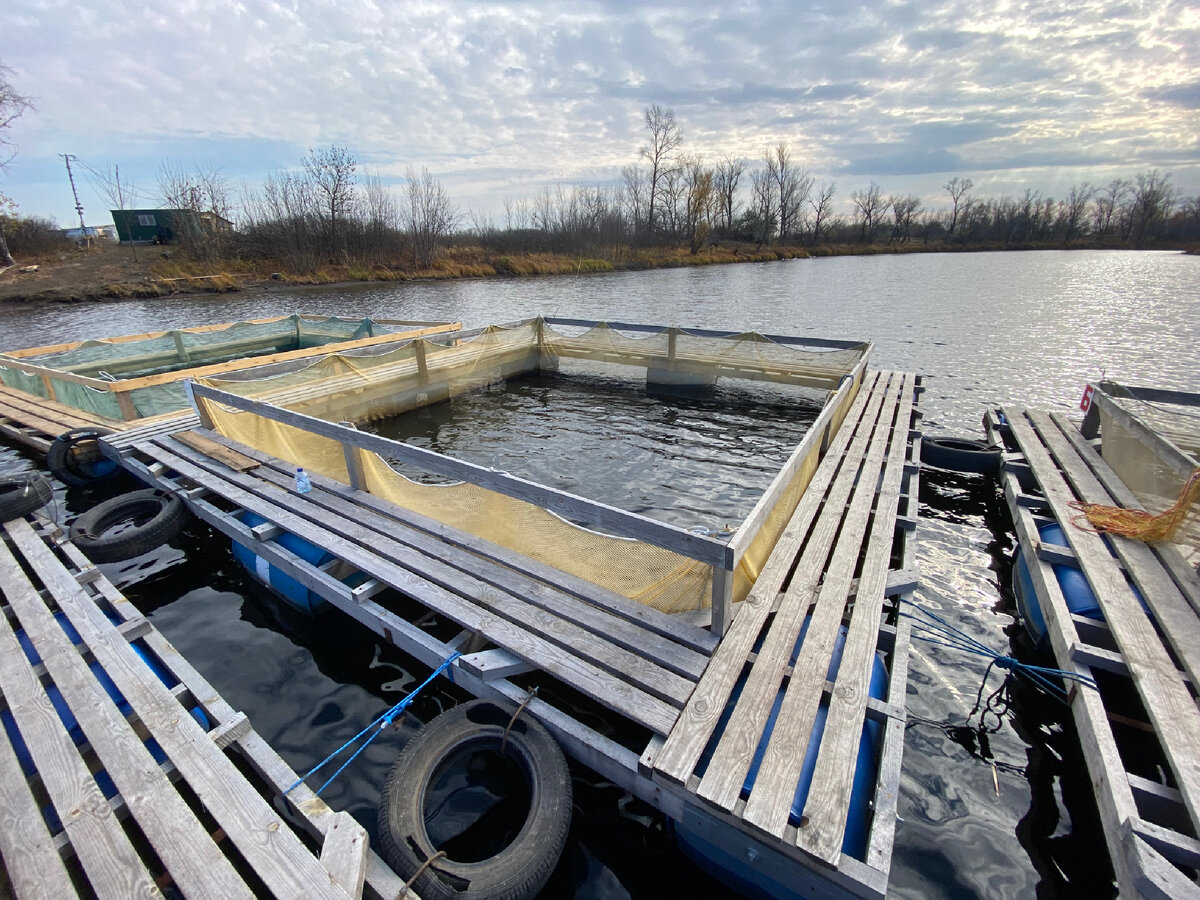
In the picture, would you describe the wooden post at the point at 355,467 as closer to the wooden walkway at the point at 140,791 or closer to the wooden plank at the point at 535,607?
the wooden plank at the point at 535,607

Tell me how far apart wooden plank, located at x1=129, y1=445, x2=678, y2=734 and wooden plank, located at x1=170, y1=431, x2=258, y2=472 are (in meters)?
1.08

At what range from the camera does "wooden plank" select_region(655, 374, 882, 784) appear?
2.75 meters

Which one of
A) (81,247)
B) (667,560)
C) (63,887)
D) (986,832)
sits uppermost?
(81,247)

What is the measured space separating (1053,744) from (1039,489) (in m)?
4.08

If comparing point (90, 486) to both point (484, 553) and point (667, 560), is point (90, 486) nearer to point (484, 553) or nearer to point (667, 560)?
point (484, 553)

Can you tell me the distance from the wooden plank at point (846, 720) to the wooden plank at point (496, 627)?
2.66ft

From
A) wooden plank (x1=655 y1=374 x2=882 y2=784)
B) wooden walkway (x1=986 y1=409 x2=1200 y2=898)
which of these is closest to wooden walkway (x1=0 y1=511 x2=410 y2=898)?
wooden plank (x1=655 y1=374 x2=882 y2=784)

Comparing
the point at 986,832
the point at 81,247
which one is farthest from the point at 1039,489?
the point at 81,247

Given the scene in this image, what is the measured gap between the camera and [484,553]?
15.0ft

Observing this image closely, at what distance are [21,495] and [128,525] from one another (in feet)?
3.33

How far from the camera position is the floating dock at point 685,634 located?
256cm

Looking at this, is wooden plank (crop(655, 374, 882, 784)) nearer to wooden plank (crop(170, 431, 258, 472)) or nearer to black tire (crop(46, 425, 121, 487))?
wooden plank (crop(170, 431, 258, 472))

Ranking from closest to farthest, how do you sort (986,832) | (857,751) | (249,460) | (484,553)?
(857,751) < (986,832) < (484,553) < (249,460)

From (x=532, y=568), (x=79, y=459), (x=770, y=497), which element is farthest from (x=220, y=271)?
(x=770, y=497)
